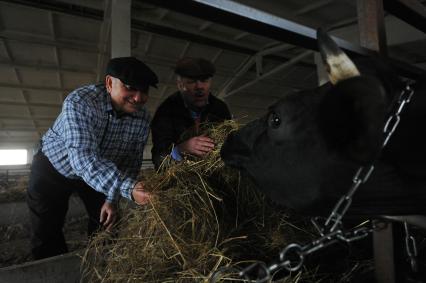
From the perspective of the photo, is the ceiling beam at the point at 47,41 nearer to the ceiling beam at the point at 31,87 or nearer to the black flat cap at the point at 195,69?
the ceiling beam at the point at 31,87

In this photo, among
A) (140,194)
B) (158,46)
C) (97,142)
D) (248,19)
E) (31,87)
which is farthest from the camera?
(31,87)

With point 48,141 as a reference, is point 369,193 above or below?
below

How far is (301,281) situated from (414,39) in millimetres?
4691

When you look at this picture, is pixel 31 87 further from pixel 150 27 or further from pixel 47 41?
pixel 150 27

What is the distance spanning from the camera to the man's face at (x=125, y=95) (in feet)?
6.40

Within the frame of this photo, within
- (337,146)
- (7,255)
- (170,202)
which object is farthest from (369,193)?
(7,255)

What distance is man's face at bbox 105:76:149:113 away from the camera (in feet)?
6.40

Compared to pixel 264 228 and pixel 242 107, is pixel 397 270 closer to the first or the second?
pixel 264 228

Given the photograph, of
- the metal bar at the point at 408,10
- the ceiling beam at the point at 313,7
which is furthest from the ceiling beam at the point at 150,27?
the metal bar at the point at 408,10

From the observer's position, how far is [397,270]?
1.29 m

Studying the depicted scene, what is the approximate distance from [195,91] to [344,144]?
62.5 inches

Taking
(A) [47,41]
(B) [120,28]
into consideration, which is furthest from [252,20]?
(A) [47,41]

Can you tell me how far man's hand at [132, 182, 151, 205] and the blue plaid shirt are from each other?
0.04 m

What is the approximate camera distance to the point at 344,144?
0.87m
